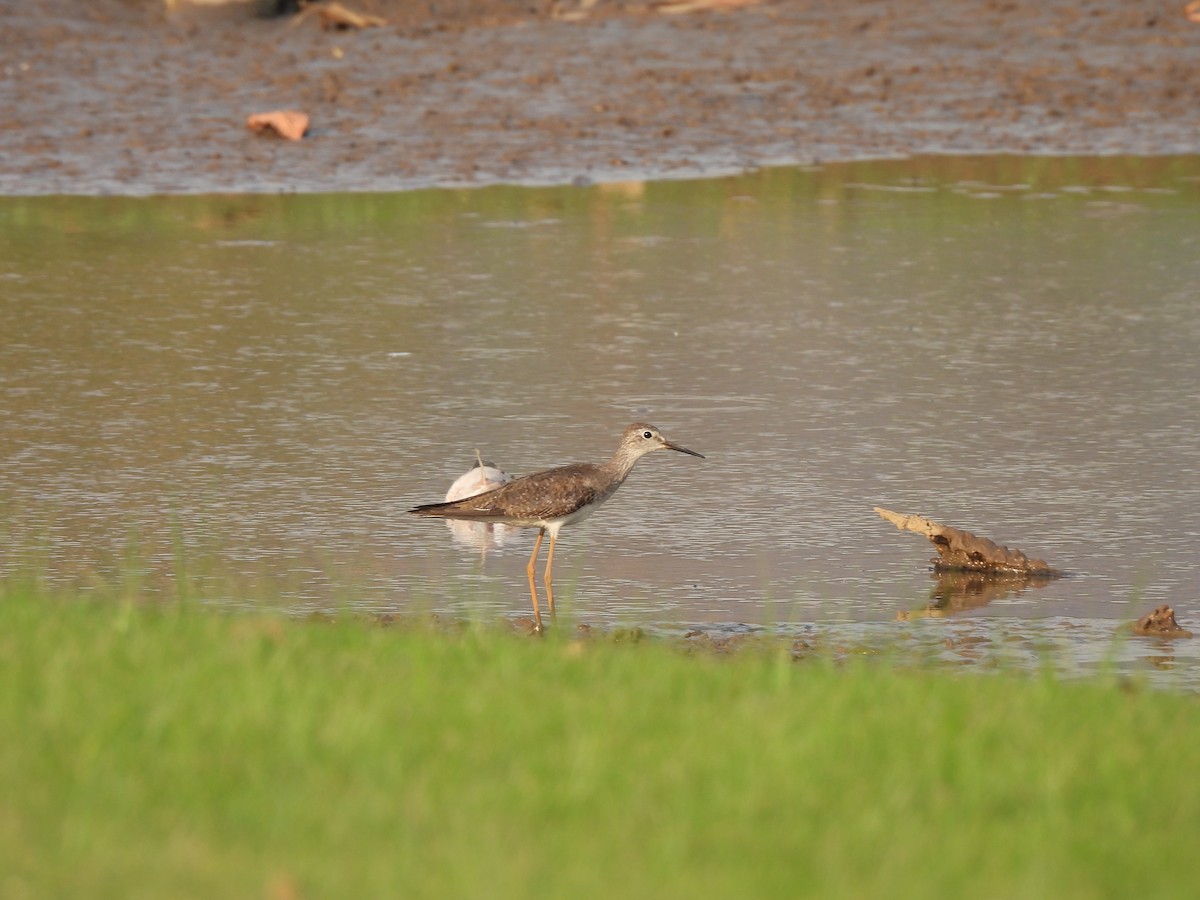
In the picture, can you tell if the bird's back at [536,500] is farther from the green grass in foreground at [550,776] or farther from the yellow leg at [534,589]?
the green grass in foreground at [550,776]

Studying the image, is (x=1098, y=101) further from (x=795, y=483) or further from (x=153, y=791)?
(x=153, y=791)

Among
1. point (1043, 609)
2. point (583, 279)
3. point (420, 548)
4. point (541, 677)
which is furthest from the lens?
point (583, 279)

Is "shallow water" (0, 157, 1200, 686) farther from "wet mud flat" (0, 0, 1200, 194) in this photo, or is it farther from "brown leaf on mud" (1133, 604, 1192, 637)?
"wet mud flat" (0, 0, 1200, 194)

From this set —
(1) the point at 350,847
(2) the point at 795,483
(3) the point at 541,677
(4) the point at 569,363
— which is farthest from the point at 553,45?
(1) the point at 350,847

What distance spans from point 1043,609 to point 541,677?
2.72 m

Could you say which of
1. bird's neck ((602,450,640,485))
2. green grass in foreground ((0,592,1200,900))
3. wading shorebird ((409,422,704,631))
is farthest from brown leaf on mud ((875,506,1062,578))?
green grass in foreground ((0,592,1200,900))

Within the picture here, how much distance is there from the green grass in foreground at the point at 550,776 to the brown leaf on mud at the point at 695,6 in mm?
17027

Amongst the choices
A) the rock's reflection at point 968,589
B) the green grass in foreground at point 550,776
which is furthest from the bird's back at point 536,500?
the green grass in foreground at point 550,776

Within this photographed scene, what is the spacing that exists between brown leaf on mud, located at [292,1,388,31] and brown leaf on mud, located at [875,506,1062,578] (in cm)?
1513

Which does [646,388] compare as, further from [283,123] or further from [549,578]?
[283,123]

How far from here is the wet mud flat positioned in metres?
17.5

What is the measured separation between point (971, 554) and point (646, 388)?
315 cm

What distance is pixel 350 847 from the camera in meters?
4.34

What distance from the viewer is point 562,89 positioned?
19.5m
